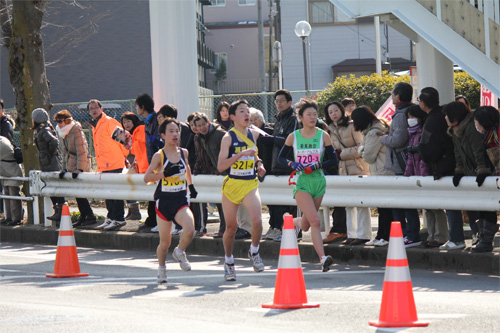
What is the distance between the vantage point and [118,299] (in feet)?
29.3

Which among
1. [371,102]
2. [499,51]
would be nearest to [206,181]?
[499,51]

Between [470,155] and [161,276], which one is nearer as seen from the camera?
[161,276]

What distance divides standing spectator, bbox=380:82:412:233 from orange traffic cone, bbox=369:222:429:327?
4.28 m

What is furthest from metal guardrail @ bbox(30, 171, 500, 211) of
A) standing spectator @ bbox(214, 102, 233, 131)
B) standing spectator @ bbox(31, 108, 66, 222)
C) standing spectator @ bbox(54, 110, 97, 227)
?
standing spectator @ bbox(214, 102, 233, 131)

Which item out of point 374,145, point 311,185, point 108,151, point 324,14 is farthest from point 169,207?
point 324,14

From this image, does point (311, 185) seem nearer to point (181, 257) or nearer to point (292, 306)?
point (181, 257)

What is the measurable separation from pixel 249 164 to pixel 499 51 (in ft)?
13.2

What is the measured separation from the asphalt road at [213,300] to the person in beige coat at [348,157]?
895 millimetres

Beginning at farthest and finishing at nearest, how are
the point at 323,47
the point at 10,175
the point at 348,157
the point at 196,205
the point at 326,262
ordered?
the point at 323,47, the point at 10,175, the point at 196,205, the point at 348,157, the point at 326,262

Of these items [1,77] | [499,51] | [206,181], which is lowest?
[206,181]

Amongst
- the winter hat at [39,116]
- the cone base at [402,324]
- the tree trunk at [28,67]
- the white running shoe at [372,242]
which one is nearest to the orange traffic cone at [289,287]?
the cone base at [402,324]

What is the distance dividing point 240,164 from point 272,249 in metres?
2.32

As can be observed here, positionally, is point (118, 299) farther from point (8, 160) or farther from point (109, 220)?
point (8, 160)

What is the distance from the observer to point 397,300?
23.5 ft
